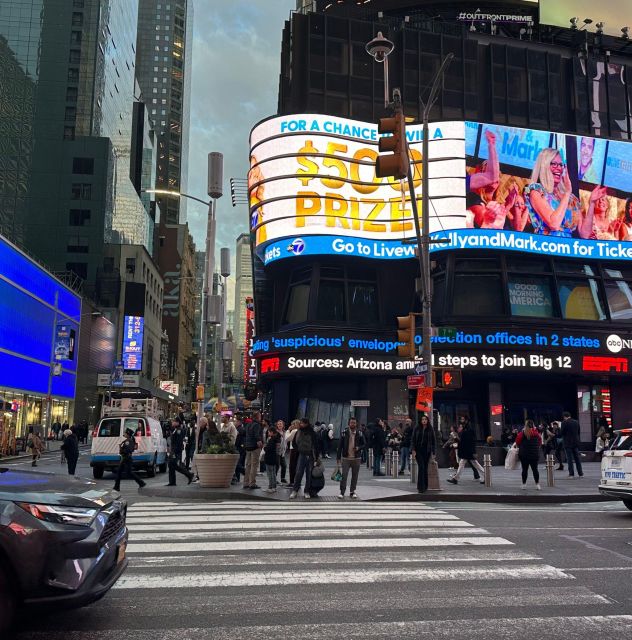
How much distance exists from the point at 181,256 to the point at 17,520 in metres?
145

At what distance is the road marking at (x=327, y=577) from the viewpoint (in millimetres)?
6637

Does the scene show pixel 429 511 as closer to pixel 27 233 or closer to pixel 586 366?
pixel 586 366

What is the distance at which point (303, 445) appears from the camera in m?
14.5

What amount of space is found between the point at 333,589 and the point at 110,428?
55.9 ft

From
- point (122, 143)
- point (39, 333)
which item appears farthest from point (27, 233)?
point (39, 333)

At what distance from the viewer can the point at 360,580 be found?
684 cm

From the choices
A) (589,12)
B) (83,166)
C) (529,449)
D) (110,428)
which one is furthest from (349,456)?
(83,166)

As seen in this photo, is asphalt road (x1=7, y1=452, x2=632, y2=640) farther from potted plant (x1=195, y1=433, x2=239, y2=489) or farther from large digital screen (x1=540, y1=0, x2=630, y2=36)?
large digital screen (x1=540, y1=0, x2=630, y2=36)

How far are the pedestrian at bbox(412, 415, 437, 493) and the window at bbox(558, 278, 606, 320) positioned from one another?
2365cm

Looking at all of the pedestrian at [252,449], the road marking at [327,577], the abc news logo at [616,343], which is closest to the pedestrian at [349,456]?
the pedestrian at [252,449]

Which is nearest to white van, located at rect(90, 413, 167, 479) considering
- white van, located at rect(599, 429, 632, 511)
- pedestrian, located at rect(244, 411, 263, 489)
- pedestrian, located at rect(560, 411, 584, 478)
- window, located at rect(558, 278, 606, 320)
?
pedestrian, located at rect(244, 411, 263, 489)

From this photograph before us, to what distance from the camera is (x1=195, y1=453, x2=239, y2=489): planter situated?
15930 millimetres

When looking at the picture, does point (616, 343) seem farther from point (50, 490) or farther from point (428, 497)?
point (50, 490)

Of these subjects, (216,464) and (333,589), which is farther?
(216,464)
